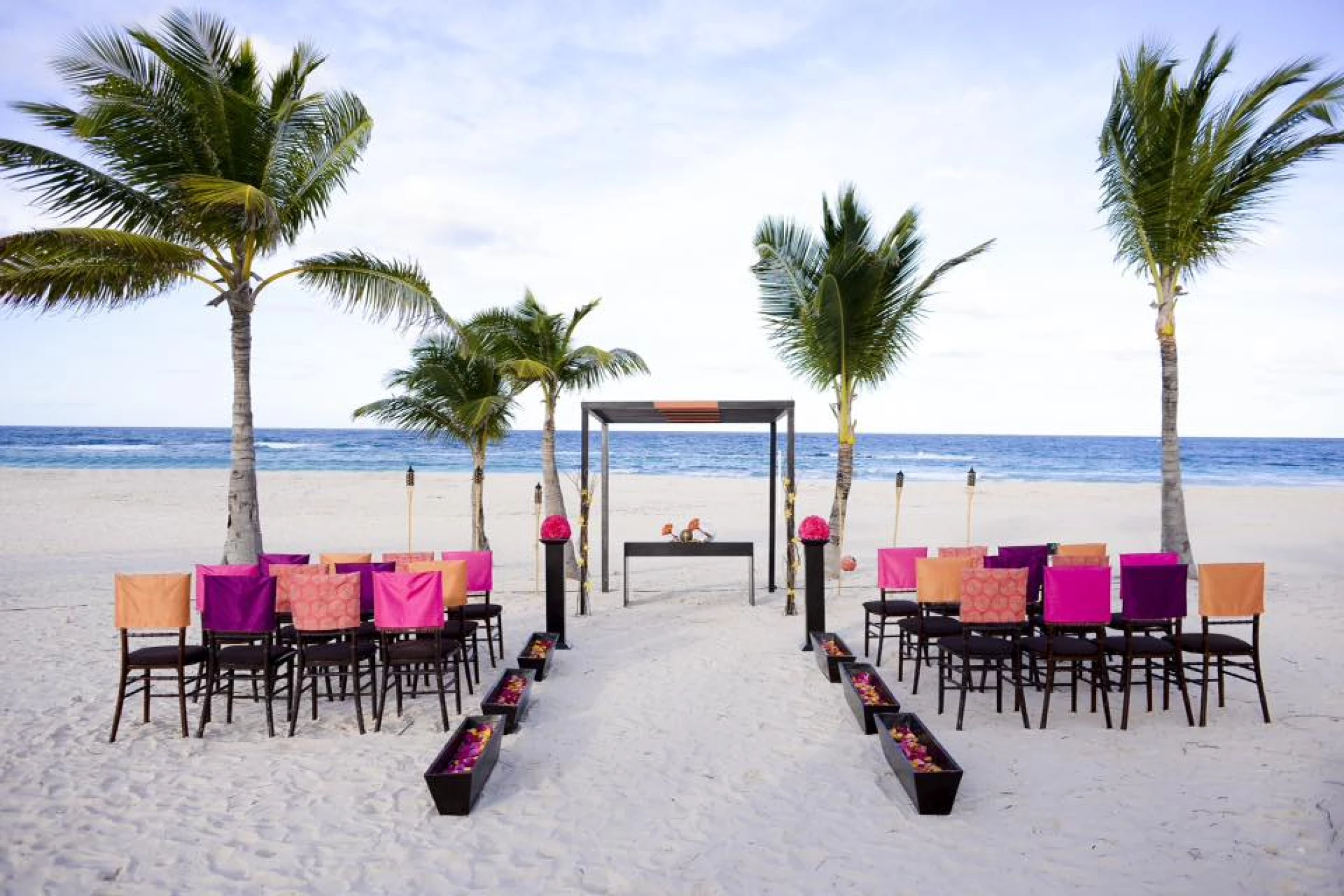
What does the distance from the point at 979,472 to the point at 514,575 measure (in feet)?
125

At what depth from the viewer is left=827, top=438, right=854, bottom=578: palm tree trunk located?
36.6ft

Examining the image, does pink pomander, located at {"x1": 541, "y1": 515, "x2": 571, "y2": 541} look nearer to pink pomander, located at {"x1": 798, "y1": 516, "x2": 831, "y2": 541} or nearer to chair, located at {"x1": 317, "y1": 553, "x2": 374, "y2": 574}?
chair, located at {"x1": 317, "y1": 553, "x2": 374, "y2": 574}

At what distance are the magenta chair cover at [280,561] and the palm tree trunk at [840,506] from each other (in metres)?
6.88

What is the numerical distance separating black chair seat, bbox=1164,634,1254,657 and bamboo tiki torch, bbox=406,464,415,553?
701 centimetres

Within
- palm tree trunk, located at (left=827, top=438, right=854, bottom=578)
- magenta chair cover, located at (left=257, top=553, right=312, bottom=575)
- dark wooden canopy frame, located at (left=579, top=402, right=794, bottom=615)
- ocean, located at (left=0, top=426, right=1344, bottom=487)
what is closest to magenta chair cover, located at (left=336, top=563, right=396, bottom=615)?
magenta chair cover, located at (left=257, top=553, right=312, bottom=575)

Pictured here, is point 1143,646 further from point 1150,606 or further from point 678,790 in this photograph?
point 678,790

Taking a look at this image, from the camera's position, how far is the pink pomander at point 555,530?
25.2 ft

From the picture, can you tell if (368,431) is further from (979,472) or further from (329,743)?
(329,743)

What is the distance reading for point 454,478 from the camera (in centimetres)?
3272

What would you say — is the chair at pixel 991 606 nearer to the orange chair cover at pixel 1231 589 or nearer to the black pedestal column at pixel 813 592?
the orange chair cover at pixel 1231 589

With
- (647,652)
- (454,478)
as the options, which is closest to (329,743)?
(647,652)

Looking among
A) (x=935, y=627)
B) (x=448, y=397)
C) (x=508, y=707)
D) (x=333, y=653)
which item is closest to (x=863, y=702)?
(x=935, y=627)

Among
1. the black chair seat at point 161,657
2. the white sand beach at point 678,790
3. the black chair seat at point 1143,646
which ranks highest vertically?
the black chair seat at point 1143,646

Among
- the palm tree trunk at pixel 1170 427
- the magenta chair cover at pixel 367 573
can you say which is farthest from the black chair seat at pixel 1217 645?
the magenta chair cover at pixel 367 573
